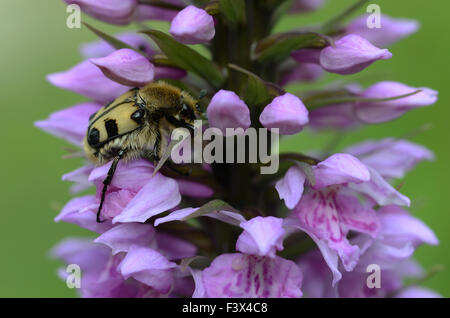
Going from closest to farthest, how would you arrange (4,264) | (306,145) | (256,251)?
(256,251) < (4,264) < (306,145)

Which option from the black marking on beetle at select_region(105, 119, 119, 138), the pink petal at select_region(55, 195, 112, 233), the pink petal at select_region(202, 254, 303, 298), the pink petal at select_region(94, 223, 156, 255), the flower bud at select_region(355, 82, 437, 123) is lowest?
the pink petal at select_region(202, 254, 303, 298)

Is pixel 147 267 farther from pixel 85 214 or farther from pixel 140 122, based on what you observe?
pixel 140 122

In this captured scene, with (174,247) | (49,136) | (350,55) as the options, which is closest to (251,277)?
(174,247)

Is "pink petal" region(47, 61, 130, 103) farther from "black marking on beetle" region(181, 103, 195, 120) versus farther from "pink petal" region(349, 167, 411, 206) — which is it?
"pink petal" region(349, 167, 411, 206)

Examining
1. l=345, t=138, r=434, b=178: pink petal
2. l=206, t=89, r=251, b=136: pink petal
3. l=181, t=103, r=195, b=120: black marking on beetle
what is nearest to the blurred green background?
l=345, t=138, r=434, b=178: pink petal
